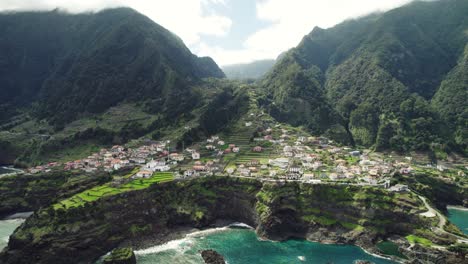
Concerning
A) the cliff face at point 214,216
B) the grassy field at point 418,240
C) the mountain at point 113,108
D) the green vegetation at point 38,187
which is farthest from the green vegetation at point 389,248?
the mountain at point 113,108

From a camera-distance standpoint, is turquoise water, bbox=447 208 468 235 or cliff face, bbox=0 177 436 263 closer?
cliff face, bbox=0 177 436 263

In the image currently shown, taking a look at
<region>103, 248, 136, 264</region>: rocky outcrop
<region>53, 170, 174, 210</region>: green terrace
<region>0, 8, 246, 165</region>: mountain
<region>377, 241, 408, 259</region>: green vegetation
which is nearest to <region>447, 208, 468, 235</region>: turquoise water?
<region>377, 241, 408, 259</region>: green vegetation

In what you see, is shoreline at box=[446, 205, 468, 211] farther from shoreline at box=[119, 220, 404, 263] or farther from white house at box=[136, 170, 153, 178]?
white house at box=[136, 170, 153, 178]

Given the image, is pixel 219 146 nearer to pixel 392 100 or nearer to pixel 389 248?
pixel 389 248

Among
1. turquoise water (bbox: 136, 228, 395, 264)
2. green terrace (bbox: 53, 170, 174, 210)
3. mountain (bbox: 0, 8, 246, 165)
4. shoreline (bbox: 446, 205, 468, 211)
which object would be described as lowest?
shoreline (bbox: 446, 205, 468, 211)

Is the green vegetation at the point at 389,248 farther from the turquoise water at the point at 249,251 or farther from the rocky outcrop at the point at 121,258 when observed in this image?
the rocky outcrop at the point at 121,258

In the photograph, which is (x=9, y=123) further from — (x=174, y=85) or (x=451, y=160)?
(x=451, y=160)

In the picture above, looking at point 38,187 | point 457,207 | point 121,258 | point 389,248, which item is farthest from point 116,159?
point 457,207
